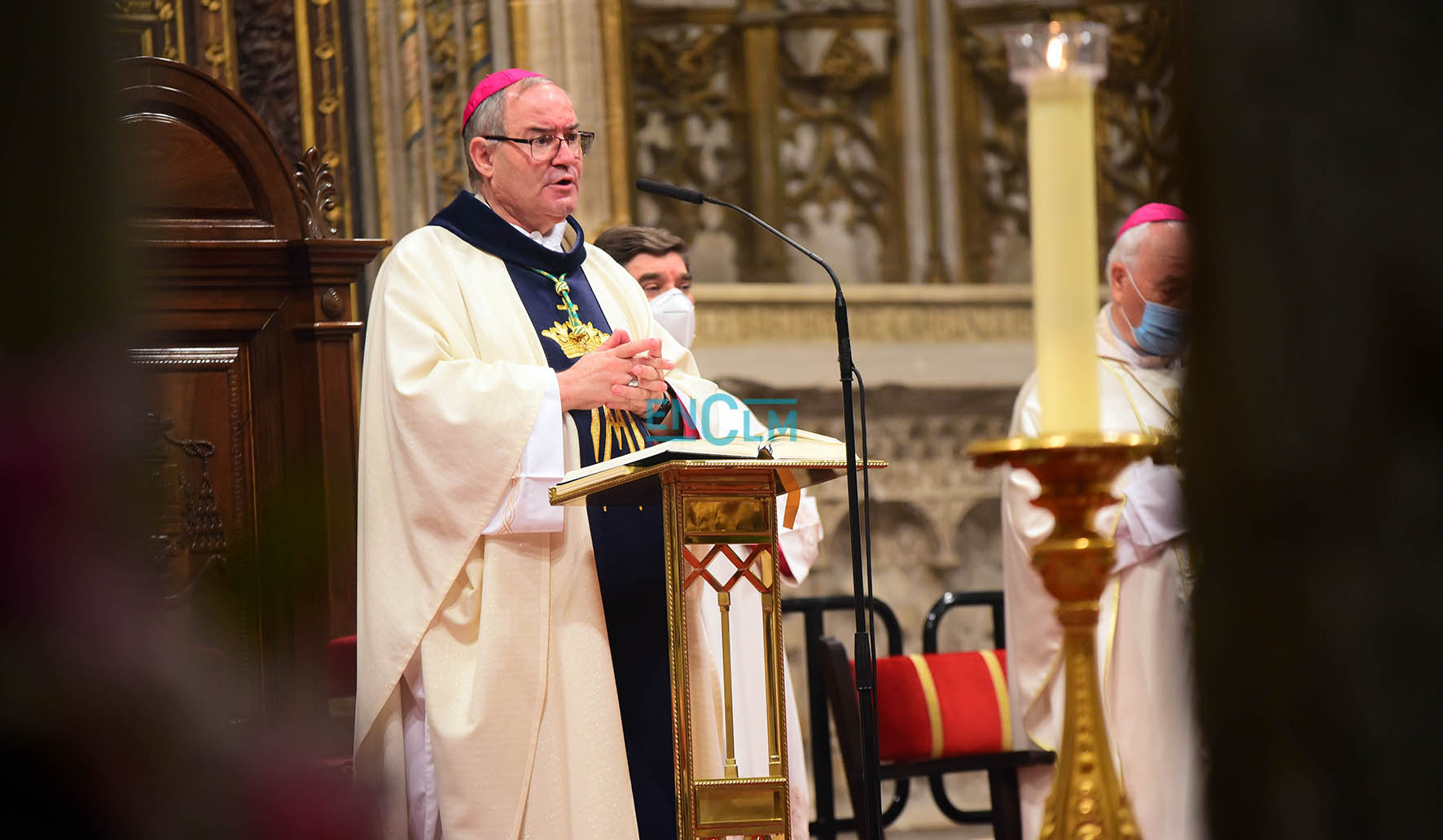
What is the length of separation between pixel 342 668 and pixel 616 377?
129 cm

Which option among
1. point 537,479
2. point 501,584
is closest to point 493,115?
point 537,479

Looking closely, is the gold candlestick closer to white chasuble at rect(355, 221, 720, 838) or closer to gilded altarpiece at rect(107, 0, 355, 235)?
white chasuble at rect(355, 221, 720, 838)

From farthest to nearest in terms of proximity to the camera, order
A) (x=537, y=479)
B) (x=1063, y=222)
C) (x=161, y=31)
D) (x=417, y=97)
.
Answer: (x=417, y=97)
(x=161, y=31)
(x=537, y=479)
(x=1063, y=222)

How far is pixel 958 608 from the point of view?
7398mm

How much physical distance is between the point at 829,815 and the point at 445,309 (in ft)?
6.82

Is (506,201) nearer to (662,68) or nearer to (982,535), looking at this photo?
(662,68)

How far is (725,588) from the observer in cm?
334

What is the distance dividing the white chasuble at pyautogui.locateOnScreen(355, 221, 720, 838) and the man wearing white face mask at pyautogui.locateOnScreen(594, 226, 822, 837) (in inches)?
15.3

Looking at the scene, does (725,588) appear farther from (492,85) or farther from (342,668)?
(492,85)

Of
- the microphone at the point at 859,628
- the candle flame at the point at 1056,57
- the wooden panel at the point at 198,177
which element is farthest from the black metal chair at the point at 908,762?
the candle flame at the point at 1056,57

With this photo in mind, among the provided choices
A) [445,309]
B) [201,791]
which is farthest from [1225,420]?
[445,309]

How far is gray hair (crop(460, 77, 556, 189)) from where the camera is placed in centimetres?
406

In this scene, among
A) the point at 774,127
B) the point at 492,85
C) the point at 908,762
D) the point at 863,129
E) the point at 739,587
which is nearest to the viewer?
the point at 492,85

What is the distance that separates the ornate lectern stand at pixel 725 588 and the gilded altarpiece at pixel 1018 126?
4539 mm
